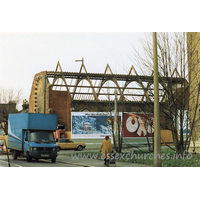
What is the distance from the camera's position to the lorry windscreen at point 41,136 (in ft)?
59.2

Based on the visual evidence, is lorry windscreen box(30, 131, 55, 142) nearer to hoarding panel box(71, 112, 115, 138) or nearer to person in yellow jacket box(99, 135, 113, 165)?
person in yellow jacket box(99, 135, 113, 165)

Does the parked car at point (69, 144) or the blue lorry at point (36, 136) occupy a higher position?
the blue lorry at point (36, 136)

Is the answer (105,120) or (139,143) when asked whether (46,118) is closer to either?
(105,120)

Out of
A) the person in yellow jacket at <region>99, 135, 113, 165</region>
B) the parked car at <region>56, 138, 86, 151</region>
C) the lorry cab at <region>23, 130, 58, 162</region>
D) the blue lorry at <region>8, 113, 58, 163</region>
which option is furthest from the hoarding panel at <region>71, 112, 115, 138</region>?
the person in yellow jacket at <region>99, 135, 113, 165</region>

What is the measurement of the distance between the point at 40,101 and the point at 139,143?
13.3m

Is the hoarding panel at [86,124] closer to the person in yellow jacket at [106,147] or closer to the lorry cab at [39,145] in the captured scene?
the lorry cab at [39,145]

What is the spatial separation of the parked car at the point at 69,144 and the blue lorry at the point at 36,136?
11315 millimetres

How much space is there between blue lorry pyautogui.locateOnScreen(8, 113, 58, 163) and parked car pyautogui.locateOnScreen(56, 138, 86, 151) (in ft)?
37.1

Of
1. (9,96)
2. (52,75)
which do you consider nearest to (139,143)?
(52,75)

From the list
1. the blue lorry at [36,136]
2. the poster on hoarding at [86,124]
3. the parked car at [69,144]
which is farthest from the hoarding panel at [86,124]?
A: the blue lorry at [36,136]

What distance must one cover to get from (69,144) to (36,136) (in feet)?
42.3

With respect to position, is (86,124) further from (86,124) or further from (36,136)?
(36,136)

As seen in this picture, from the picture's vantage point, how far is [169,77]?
15.1m

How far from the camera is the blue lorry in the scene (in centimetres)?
1766
